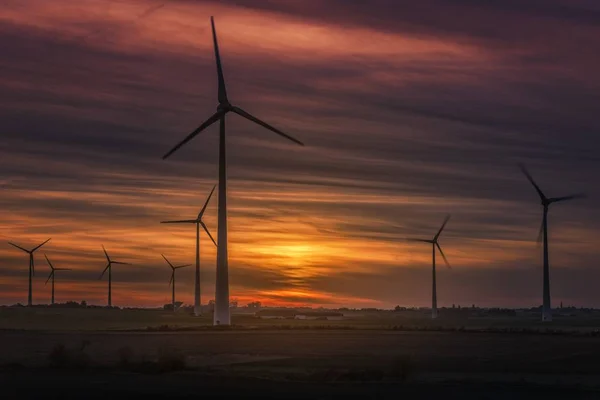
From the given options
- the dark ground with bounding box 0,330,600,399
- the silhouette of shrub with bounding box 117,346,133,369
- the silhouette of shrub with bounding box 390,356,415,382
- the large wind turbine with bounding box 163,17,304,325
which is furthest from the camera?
the large wind turbine with bounding box 163,17,304,325

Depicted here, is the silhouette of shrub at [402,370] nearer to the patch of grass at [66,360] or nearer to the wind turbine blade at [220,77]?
the patch of grass at [66,360]

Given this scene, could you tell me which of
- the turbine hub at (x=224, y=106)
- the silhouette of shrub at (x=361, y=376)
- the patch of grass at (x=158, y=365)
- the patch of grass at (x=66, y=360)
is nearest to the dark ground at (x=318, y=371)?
the silhouette of shrub at (x=361, y=376)

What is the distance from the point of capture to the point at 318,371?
180 ft

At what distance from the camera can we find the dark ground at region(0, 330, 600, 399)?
44438 millimetres

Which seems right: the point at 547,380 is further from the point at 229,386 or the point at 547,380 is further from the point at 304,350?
the point at 304,350

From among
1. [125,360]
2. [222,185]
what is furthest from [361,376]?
[222,185]

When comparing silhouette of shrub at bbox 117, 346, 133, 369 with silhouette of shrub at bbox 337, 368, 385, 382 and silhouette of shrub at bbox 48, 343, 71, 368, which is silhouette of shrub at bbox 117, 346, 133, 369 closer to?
silhouette of shrub at bbox 48, 343, 71, 368

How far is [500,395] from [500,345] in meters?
46.9

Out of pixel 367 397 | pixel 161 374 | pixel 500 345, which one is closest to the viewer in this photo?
pixel 367 397

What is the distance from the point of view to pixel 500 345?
9062cm

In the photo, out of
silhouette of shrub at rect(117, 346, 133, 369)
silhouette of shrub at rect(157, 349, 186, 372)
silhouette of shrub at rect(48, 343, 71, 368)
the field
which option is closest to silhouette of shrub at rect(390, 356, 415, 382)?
the field

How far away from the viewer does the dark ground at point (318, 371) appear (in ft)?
146

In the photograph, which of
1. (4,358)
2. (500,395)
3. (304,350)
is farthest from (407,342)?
(500,395)

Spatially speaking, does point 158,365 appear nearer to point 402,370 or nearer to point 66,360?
point 66,360
